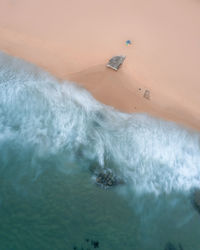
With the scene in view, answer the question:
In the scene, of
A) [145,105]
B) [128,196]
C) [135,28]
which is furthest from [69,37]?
[128,196]

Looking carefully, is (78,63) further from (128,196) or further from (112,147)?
(128,196)

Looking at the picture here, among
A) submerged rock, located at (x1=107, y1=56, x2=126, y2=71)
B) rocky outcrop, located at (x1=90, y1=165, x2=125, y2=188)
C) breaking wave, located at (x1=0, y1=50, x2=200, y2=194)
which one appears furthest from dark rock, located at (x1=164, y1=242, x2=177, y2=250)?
submerged rock, located at (x1=107, y1=56, x2=126, y2=71)

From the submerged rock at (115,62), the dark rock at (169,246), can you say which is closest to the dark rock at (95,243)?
the dark rock at (169,246)

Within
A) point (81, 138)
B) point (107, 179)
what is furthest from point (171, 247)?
point (81, 138)

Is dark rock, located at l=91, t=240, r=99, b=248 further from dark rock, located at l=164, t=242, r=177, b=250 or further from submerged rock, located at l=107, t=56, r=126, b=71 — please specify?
submerged rock, located at l=107, t=56, r=126, b=71

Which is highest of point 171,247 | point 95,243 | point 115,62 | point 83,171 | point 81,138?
point 115,62

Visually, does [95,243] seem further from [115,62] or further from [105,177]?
[115,62]

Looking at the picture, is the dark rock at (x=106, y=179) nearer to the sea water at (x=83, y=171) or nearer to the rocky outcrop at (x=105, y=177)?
the rocky outcrop at (x=105, y=177)
